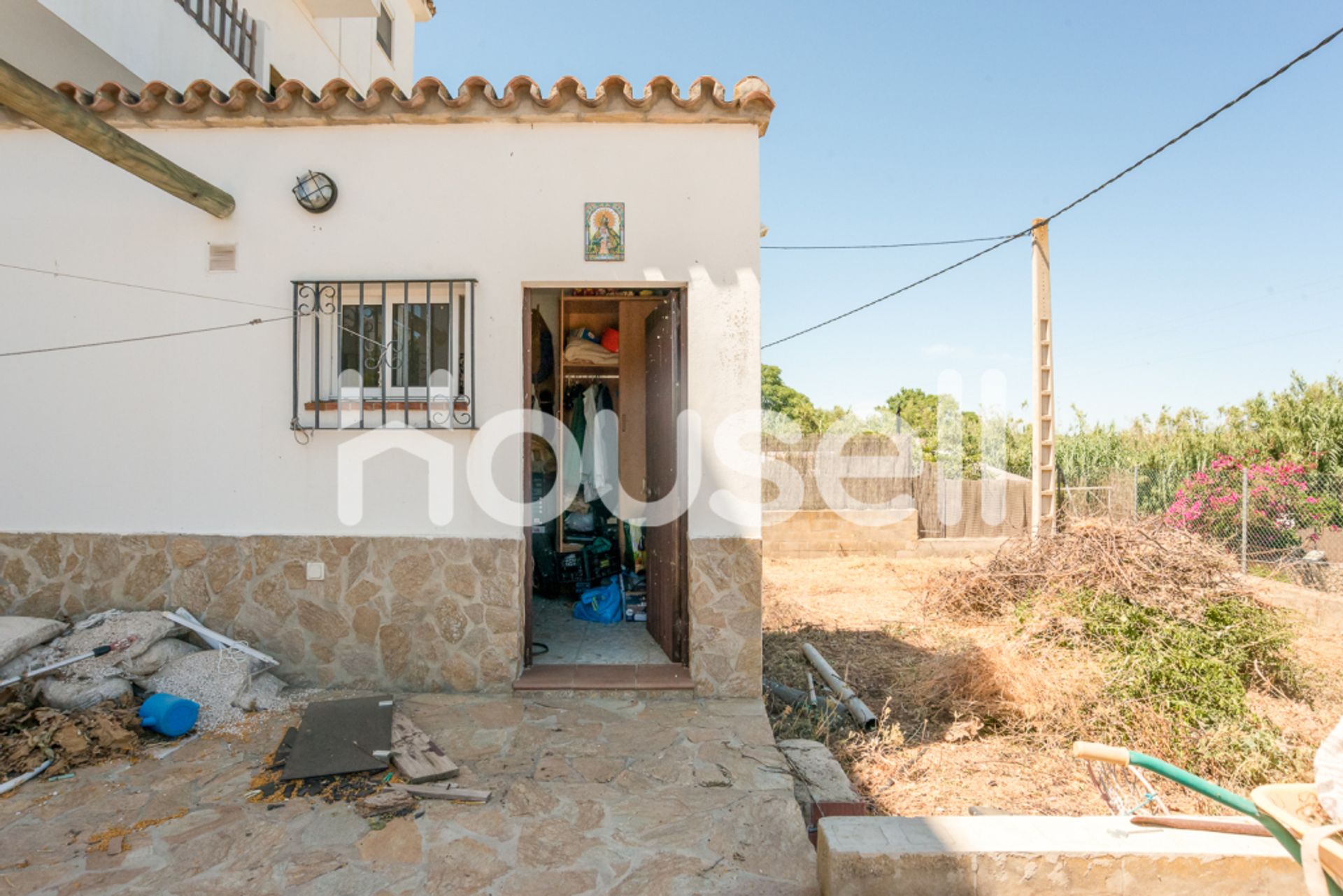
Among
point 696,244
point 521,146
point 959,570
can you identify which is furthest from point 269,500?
point 959,570

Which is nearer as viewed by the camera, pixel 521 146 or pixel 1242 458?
pixel 521 146

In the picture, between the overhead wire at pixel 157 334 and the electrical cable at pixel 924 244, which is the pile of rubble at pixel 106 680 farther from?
the electrical cable at pixel 924 244

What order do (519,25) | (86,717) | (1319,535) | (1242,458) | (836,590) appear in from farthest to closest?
1. (1242,458)
2. (836,590)
3. (519,25)
4. (1319,535)
5. (86,717)

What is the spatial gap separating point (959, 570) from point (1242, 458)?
504cm

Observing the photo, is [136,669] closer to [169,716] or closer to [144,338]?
[169,716]

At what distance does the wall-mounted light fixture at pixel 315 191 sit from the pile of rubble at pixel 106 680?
2.74 metres

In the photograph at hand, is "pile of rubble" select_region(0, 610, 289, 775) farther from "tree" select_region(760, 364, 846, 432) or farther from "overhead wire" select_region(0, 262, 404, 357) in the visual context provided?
"tree" select_region(760, 364, 846, 432)

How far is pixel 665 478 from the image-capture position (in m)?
5.01

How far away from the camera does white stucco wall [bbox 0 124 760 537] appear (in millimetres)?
4461

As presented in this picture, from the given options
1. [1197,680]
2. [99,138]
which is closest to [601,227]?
[99,138]

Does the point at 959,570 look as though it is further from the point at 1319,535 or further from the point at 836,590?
the point at 1319,535

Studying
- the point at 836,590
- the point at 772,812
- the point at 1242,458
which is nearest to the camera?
the point at 772,812

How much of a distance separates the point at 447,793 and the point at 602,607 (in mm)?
2952

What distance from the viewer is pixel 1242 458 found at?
9820mm
